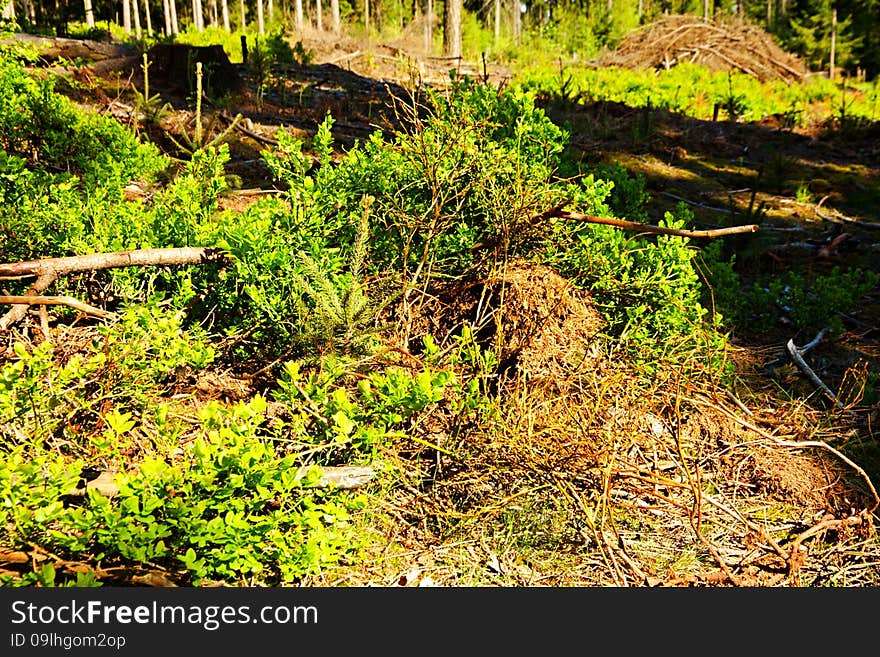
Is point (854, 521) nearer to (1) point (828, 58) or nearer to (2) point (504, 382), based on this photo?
(2) point (504, 382)

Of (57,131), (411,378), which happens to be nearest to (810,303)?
(411,378)

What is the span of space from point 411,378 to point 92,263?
152 cm

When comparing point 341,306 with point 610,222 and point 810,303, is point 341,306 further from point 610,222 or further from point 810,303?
point 810,303

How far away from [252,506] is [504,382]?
1.32 meters

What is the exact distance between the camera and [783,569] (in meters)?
2.60

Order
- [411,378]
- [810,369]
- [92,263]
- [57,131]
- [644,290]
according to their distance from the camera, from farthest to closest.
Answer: [57,131] < [810,369] < [644,290] < [92,263] < [411,378]

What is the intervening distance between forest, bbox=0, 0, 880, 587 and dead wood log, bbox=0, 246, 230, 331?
1cm

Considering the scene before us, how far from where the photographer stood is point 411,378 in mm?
2801

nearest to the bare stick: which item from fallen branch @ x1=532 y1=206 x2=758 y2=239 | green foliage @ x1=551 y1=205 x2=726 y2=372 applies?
green foliage @ x1=551 y1=205 x2=726 y2=372

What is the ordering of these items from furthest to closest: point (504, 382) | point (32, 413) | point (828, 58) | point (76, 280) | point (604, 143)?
point (828, 58) → point (604, 143) → point (76, 280) → point (504, 382) → point (32, 413)

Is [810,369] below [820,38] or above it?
below

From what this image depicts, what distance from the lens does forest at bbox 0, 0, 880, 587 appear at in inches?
88.5

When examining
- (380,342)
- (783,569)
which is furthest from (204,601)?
(783,569)

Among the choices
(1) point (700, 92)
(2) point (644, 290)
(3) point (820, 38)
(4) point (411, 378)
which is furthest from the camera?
(3) point (820, 38)
